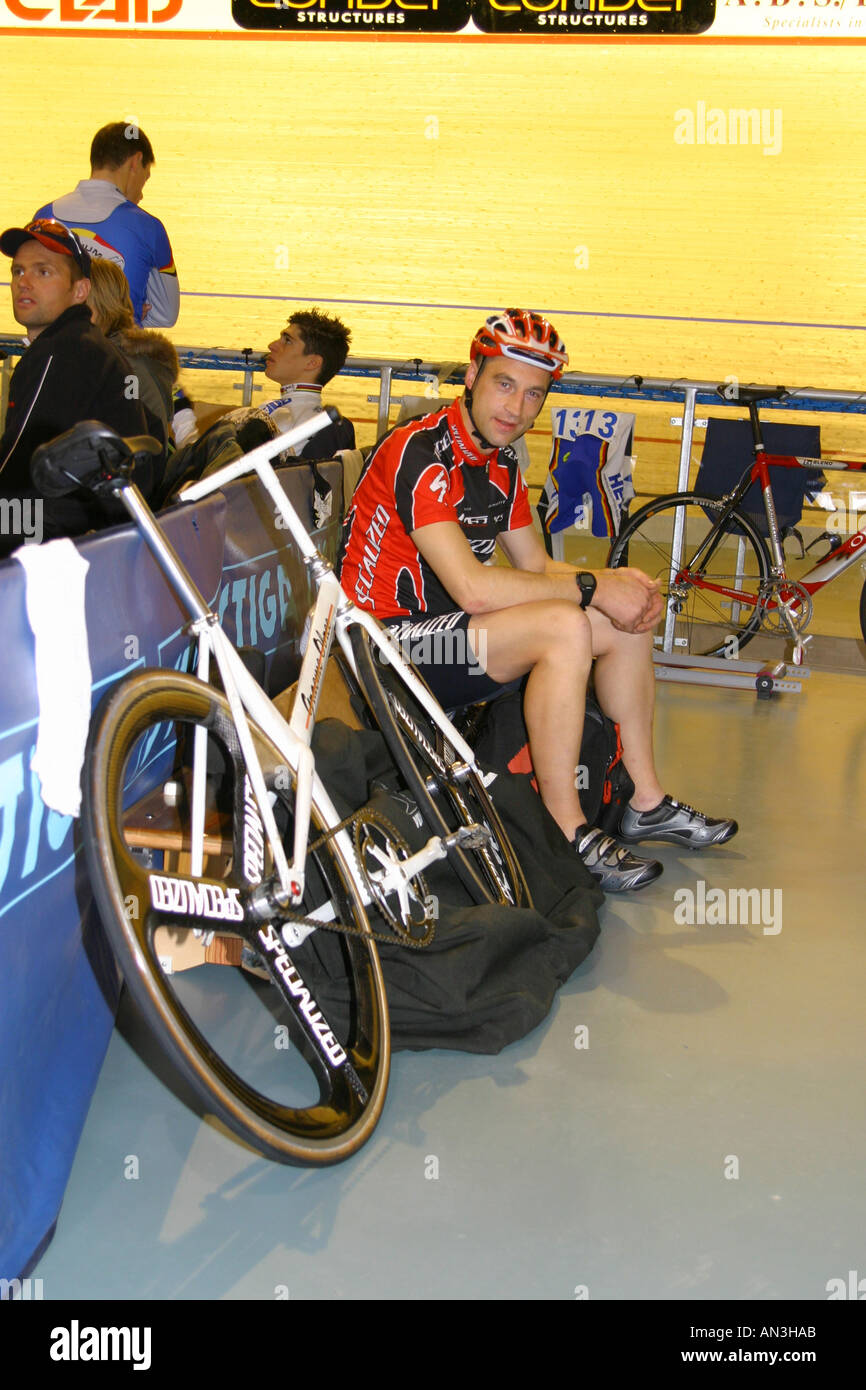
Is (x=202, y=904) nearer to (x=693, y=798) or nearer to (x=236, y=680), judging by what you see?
(x=236, y=680)

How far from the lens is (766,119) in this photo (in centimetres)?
895

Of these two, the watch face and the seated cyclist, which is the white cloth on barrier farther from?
the watch face

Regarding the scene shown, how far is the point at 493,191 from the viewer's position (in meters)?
9.52

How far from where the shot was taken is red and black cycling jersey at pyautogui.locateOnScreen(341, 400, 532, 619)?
2.74 metres

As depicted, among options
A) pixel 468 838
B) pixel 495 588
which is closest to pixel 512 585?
pixel 495 588

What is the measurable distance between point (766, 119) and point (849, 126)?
627mm

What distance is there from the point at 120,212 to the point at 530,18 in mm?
5822

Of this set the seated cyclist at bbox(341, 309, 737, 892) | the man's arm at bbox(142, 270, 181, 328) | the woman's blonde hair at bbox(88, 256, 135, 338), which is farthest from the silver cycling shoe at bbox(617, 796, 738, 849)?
the man's arm at bbox(142, 270, 181, 328)

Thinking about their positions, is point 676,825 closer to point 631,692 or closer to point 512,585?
point 631,692

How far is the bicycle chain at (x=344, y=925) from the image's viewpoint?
174cm

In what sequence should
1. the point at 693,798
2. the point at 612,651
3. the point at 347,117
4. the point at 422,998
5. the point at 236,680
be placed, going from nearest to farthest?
the point at 236,680 < the point at 422,998 < the point at 612,651 < the point at 693,798 < the point at 347,117

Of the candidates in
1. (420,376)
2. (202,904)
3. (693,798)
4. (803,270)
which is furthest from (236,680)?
(803,270)
